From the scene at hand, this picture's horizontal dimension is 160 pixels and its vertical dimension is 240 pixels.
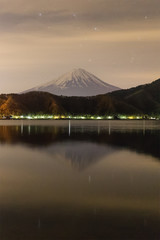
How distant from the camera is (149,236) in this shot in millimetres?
7852

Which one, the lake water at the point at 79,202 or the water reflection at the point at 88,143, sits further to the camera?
the water reflection at the point at 88,143

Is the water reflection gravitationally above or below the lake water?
below

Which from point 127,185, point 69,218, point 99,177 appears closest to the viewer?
point 69,218

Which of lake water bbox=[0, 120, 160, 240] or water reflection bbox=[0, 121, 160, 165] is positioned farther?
water reflection bbox=[0, 121, 160, 165]

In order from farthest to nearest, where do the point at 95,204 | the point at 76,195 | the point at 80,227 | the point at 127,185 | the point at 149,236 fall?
the point at 127,185
the point at 76,195
the point at 95,204
the point at 80,227
the point at 149,236

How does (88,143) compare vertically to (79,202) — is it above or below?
below

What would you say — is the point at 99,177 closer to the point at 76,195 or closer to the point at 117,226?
the point at 76,195

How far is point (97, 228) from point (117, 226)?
0.52 meters

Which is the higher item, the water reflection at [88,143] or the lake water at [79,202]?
the lake water at [79,202]

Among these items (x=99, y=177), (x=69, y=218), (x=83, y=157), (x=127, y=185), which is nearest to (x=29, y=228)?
(x=69, y=218)

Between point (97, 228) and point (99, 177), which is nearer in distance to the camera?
point (97, 228)

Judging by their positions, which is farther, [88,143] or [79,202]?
[88,143]

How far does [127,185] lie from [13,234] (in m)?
6.70

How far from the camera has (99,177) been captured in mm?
15562
